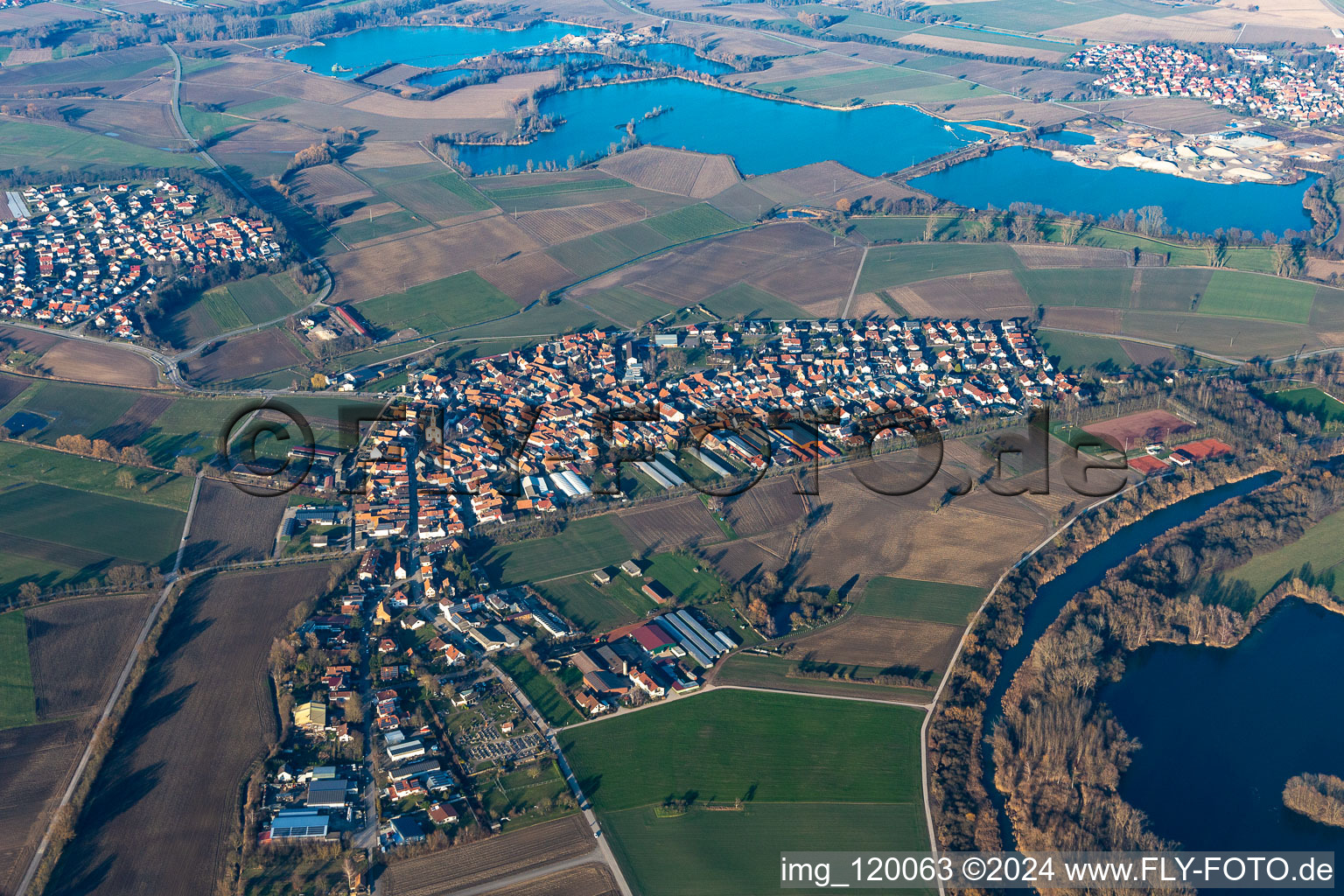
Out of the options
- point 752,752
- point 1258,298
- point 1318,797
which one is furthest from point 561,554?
point 1258,298

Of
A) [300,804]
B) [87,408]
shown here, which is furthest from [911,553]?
[87,408]

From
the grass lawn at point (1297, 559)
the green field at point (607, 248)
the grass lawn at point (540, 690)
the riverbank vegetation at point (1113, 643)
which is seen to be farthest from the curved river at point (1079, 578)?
the green field at point (607, 248)

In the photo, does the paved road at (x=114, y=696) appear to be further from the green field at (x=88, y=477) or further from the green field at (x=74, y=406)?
the green field at (x=74, y=406)

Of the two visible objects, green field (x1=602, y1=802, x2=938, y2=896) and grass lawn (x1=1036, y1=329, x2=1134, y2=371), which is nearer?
green field (x1=602, y1=802, x2=938, y2=896)

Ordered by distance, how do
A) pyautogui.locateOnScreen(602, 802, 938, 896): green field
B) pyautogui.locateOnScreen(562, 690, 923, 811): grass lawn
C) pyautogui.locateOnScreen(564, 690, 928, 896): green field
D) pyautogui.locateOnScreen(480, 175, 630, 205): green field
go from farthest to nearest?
pyautogui.locateOnScreen(480, 175, 630, 205): green field, pyautogui.locateOnScreen(562, 690, 923, 811): grass lawn, pyautogui.locateOnScreen(564, 690, 928, 896): green field, pyautogui.locateOnScreen(602, 802, 938, 896): green field

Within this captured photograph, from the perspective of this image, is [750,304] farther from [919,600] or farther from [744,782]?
[744,782]

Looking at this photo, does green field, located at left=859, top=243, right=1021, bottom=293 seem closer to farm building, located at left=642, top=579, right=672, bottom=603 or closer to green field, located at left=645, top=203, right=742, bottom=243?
green field, located at left=645, top=203, right=742, bottom=243

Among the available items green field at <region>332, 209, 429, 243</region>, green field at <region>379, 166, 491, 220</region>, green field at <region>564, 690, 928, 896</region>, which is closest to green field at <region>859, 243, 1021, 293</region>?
green field at <region>379, 166, 491, 220</region>
